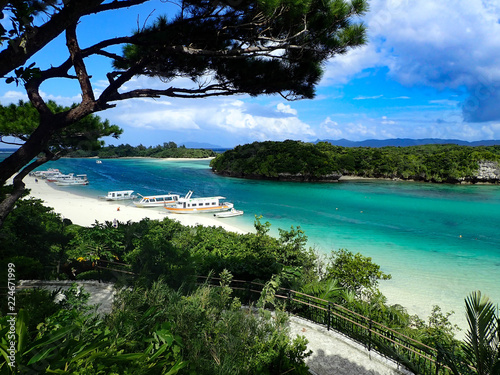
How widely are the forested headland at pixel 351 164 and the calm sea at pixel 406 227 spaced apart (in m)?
10.4

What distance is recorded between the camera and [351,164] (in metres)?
66.4

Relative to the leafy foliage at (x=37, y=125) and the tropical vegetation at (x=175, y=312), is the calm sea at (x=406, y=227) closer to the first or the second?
the tropical vegetation at (x=175, y=312)

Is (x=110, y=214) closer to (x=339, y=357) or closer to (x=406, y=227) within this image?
(x=339, y=357)

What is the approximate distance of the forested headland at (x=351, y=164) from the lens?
56.4 meters

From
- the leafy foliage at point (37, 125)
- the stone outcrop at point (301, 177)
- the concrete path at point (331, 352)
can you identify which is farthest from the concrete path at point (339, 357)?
the stone outcrop at point (301, 177)

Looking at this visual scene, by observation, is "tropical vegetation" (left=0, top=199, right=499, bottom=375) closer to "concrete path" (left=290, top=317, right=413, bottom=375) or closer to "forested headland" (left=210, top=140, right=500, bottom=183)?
"concrete path" (left=290, top=317, right=413, bottom=375)

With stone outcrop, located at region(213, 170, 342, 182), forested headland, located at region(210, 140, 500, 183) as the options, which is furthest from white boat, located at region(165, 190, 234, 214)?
stone outcrop, located at region(213, 170, 342, 182)

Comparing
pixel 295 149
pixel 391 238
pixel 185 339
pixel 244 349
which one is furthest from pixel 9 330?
pixel 295 149

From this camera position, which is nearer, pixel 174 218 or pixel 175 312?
pixel 175 312

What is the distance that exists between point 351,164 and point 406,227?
4327 centimetres

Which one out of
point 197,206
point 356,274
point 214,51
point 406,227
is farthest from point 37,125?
point 406,227

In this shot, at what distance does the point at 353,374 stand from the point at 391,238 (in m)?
18.8

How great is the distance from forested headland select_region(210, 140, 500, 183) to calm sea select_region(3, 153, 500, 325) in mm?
10405

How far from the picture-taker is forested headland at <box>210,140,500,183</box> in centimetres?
5641
